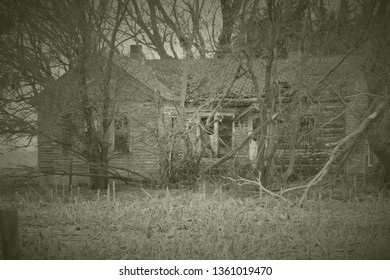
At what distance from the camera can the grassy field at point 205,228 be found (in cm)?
402

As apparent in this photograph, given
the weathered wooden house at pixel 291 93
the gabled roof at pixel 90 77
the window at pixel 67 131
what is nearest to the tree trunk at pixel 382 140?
the weathered wooden house at pixel 291 93

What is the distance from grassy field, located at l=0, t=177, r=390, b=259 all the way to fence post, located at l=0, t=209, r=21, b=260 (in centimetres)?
36

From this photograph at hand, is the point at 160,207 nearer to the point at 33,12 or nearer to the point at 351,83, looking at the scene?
the point at 33,12

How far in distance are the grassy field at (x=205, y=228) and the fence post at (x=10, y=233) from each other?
0.36 metres

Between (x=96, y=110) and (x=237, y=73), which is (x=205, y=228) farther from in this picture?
(x=96, y=110)

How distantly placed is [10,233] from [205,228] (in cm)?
228

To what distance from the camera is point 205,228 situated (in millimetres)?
4801

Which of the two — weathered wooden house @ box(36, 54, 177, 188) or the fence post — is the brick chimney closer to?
weathered wooden house @ box(36, 54, 177, 188)

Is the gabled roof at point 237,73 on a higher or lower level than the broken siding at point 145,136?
higher

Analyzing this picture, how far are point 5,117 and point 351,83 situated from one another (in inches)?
274

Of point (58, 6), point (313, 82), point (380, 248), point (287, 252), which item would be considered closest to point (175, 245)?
point (287, 252)

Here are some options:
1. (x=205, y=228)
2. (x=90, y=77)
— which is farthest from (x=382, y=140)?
(x=90, y=77)

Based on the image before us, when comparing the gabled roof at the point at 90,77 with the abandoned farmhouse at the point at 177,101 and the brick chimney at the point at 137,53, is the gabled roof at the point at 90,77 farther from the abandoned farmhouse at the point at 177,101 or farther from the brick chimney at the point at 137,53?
the brick chimney at the point at 137,53

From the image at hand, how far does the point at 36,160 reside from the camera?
28.5 feet
